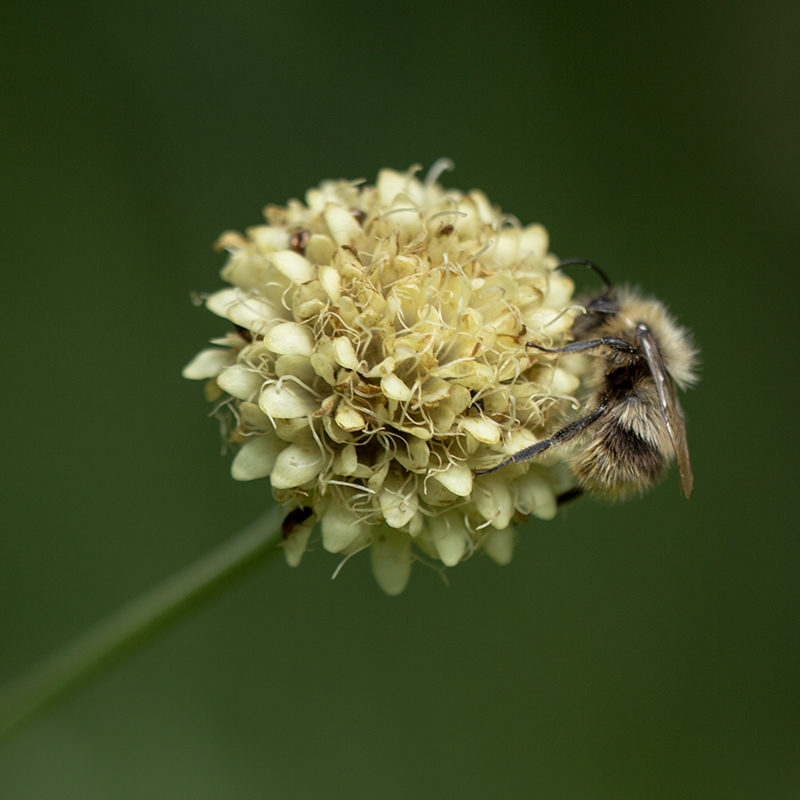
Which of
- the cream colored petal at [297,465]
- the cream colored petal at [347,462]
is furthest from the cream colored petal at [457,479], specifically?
the cream colored petal at [297,465]

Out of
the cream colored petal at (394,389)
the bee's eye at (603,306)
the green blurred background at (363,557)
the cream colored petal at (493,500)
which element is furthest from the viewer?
the green blurred background at (363,557)

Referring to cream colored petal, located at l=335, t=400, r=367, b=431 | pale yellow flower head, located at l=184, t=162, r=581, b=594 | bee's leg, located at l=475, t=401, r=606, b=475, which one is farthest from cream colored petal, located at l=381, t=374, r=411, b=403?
bee's leg, located at l=475, t=401, r=606, b=475

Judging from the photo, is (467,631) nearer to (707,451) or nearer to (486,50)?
(707,451)

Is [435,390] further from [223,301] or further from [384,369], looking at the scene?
[223,301]

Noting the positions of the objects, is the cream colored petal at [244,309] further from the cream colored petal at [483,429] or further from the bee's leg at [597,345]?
the bee's leg at [597,345]

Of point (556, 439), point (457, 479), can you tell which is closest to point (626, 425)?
point (556, 439)

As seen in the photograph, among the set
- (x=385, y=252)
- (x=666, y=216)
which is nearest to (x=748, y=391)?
(x=666, y=216)

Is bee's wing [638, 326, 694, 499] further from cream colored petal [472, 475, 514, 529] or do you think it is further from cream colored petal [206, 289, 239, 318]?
cream colored petal [206, 289, 239, 318]

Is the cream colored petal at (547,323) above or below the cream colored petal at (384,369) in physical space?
below
